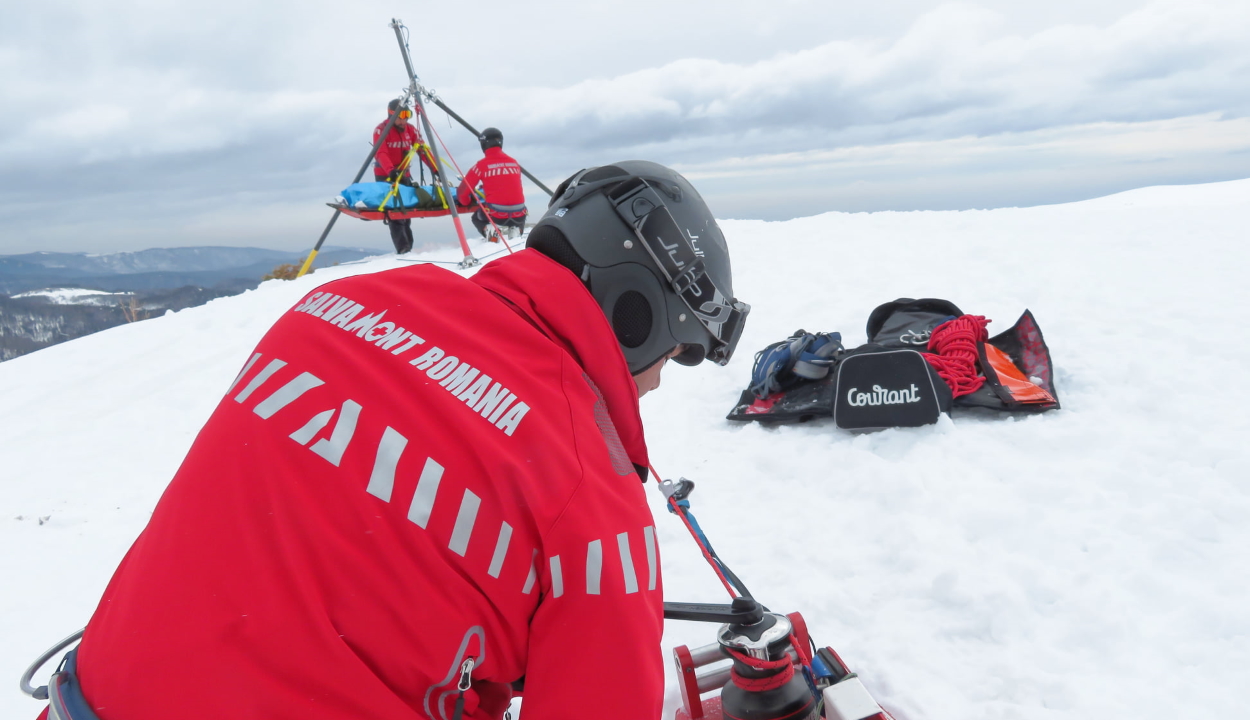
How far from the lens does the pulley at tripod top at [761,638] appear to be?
160cm

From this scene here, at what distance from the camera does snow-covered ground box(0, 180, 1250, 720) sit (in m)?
2.02

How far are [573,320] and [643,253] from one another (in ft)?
1.34

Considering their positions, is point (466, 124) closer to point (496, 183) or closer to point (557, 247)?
point (496, 183)

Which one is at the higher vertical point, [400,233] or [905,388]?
[400,233]

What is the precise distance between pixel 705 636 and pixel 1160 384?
2.84m

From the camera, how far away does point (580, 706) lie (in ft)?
3.40

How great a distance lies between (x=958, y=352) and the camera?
12.5 ft

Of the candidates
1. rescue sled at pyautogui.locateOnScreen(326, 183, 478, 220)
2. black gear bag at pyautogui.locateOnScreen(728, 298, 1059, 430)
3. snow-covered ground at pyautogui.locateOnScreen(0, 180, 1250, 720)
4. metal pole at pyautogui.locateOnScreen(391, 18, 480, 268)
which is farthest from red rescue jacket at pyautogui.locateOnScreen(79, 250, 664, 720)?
rescue sled at pyautogui.locateOnScreen(326, 183, 478, 220)

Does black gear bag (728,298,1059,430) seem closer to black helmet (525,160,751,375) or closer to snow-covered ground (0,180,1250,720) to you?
snow-covered ground (0,180,1250,720)

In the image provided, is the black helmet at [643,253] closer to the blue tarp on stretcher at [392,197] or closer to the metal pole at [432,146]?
the metal pole at [432,146]

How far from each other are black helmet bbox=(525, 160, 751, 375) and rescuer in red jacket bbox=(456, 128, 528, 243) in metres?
8.69

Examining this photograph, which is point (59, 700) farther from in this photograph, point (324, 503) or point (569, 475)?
point (569, 475)

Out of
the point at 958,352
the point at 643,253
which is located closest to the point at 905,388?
the point at 958,352

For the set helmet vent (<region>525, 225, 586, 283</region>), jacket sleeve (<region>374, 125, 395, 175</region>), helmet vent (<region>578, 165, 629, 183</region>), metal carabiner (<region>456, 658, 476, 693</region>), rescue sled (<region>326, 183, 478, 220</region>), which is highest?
jacket sleeve (<region>374, 125, 395, 175</region>)
